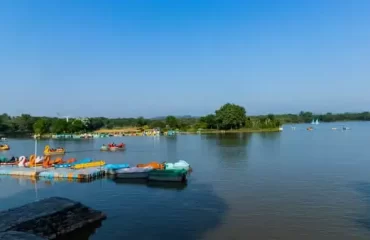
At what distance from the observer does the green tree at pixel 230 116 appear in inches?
4385

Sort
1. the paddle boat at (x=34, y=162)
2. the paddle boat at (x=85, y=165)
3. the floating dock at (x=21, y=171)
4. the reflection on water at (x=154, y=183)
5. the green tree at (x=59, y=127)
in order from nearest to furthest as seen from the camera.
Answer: the reflection on water at (x=154, y=183) < the floating dock at (x=21, y=171) < the paddle boat at (x=85, y=165) < the paddle boat at (x=34, y=162) < the green tree at (x=59, y=127)

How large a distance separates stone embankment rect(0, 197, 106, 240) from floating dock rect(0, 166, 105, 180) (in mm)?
13507

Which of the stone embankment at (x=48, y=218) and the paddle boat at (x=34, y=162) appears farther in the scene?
the paddle boat at (x=34, y=162)

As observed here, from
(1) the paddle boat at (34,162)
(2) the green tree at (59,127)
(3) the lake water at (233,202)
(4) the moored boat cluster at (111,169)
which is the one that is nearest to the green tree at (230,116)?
(2) the green tree at (59,127)

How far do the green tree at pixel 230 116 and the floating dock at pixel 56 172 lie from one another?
80936 millimetres

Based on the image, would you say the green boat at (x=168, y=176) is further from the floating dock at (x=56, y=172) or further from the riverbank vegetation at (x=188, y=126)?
the riverbank vegetation at (x=188, y=126)

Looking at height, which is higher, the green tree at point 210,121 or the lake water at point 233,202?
the green tree at point 210,121

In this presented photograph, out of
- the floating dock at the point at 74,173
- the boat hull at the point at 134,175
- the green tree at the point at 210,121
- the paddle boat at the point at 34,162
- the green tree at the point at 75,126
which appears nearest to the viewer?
the boat hull at the point at 134,175

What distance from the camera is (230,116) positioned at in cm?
11125

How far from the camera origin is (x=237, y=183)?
28125 millimetres

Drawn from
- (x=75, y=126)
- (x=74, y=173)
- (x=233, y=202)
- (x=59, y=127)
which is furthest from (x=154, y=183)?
(x=75, y=126)

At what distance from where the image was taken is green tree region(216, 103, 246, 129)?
111 metres

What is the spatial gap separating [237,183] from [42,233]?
1684cm

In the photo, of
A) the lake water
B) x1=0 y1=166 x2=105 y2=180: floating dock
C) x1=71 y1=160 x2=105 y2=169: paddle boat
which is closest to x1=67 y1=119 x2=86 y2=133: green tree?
x1=0 y1=166 x2=105 y2=180: floating dock
